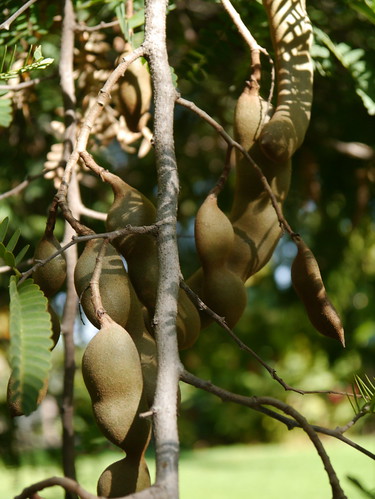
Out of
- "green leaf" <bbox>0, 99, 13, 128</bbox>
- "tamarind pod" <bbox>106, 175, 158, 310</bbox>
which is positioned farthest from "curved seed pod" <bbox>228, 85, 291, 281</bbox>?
"green leaf" <bbox>0, 99, 13, 128</bbox>

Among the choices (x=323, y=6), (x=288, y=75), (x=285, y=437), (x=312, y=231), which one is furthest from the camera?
(x=285, y=437)

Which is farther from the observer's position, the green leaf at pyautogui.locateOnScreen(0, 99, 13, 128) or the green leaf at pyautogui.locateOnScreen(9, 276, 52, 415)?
the green leaf at pyautogui.locateOnScreen(0, 99, 13, 128)

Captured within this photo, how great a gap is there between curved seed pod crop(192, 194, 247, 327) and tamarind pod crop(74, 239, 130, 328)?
133mm

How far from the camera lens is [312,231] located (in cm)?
304

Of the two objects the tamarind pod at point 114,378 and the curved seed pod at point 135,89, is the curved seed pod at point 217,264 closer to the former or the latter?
the tamarind pod at point 114,378

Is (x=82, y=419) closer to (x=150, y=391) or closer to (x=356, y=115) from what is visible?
(x=356, y=115)

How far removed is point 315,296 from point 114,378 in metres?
0.27

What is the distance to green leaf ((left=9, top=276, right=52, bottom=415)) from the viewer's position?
586mm

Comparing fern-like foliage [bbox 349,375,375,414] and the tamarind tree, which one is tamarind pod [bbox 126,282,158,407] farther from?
fern-like foliage [bbox 349,375,375,414]

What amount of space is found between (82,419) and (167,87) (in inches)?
48.9

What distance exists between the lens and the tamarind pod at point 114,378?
2.07 feet

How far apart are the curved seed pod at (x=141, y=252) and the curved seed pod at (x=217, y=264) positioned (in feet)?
0.19

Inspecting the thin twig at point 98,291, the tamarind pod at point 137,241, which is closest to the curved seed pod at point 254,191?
the tamarind pod at point 137,241

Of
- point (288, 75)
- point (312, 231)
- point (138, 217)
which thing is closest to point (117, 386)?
point (138, 217)
